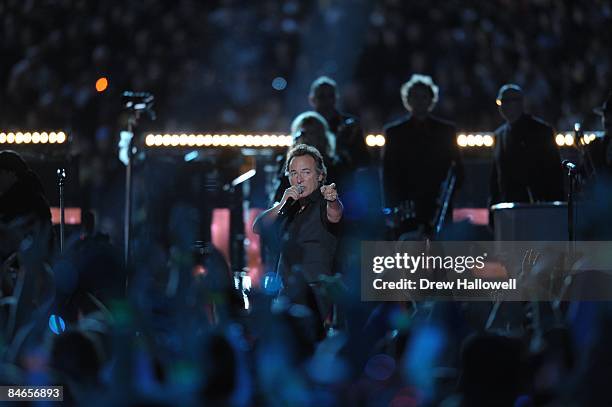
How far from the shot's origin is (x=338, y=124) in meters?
8.00

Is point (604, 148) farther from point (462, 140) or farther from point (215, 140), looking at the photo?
point (215, 140)

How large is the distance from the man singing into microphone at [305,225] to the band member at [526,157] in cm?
252

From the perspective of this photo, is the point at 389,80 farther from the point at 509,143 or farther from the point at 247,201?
the point at 509,143

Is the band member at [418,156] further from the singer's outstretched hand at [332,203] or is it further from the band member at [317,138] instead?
the singer's outstretched hand at [332,203]

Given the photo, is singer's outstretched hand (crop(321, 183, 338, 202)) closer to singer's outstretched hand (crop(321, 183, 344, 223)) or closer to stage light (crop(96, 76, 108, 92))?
singer's outstretched hand (crop(321, 183, 344, 223))

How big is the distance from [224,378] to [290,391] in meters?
0.22

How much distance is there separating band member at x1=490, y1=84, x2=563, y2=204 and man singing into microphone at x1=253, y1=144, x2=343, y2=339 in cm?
252

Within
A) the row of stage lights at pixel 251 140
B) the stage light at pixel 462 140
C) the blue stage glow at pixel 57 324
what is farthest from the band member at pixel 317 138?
the stage light at pixel 462 140

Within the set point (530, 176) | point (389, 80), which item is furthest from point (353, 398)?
point (389, 80)

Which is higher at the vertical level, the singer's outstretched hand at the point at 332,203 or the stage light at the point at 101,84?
the stage light at the point at 101,84

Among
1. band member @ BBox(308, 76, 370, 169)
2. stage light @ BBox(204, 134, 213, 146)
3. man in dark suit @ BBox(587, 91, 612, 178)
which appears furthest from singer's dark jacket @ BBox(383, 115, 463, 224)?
stage light @ BBox(204, 134, 213, 146)

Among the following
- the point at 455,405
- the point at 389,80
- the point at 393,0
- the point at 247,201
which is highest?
the point at 393,0

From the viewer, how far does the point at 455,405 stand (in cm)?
339

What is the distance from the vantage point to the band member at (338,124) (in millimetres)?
7914
